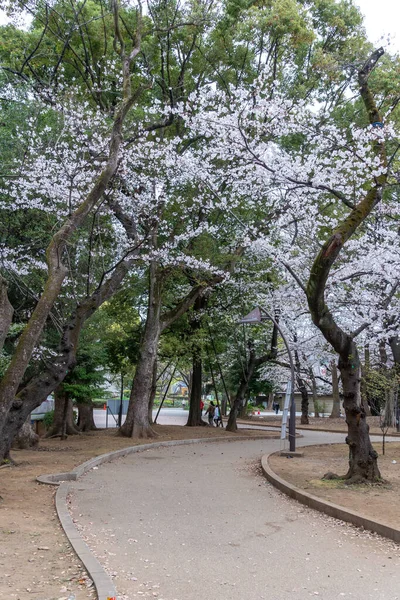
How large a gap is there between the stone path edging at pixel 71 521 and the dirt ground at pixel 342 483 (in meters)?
3.64

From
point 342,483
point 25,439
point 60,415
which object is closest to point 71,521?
point 342,483

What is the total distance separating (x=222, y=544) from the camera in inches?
239

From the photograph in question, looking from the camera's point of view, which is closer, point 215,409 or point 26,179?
point 26,179

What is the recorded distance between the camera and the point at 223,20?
1544 cm

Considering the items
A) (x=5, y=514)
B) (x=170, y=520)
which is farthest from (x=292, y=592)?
(x=5, y=514)

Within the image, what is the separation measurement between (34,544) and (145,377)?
1322 centimetres

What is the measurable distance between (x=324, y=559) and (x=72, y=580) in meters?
2.53

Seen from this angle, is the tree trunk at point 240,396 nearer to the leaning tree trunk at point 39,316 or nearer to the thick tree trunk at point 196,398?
the thick tree trunk at point 196,398

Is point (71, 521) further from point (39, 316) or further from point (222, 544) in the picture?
point (39, 316)

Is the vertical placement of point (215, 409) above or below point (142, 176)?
below

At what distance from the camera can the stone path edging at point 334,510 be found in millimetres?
6418

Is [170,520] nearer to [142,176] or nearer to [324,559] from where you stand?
[324,559]

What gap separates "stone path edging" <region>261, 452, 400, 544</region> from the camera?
6.42 metres

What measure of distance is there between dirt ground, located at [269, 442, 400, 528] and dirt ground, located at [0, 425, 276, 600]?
3.87 m
